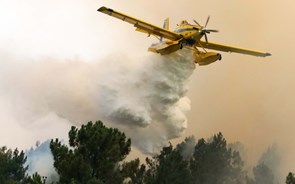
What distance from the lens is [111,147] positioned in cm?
3209

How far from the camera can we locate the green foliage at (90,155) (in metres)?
29.7

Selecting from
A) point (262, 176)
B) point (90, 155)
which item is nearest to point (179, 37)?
point (90, 155)

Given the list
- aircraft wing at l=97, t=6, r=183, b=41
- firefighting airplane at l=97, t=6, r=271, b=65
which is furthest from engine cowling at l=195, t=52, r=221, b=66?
aircraft wing at l=97, t=6, r=183, b=41

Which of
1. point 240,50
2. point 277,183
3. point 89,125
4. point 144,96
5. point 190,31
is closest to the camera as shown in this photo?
point 89,125

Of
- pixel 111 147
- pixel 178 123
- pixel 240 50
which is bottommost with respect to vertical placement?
pixel 111 147

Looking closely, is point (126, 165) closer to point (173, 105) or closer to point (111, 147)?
point (111, 147)

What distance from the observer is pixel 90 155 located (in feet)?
104

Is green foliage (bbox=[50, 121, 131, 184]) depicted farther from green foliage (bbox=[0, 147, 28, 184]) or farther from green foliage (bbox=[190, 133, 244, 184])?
green foliage (bbox=[190, 133, 244, 184])

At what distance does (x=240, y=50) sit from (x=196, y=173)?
2437 cm

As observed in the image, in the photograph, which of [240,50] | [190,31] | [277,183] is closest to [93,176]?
[190,31]

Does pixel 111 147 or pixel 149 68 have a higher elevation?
pixel 149 68

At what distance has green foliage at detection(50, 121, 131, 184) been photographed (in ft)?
97.5

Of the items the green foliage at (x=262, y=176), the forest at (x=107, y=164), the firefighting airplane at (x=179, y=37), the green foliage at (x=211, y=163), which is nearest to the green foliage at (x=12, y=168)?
the forest at (x=107, y=164)

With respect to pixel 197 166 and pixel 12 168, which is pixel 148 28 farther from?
pixel 197 166
